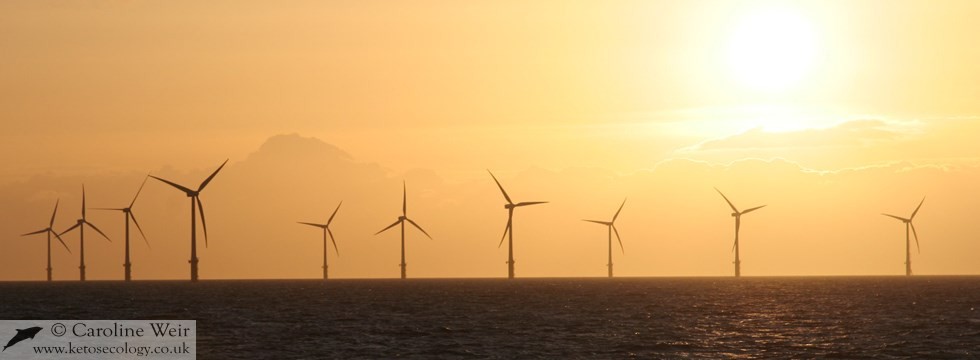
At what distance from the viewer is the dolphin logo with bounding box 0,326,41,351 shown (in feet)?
340

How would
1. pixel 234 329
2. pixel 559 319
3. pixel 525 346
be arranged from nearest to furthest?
pixel 525 346 < pixel 234 329 < pixel 559 319

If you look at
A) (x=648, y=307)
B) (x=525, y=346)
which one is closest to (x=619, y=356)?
(x=525, y=346)

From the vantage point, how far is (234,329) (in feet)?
401

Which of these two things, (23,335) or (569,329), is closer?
(23,335)

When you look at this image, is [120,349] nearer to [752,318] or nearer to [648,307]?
[752,318]

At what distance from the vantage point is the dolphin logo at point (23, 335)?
340ft

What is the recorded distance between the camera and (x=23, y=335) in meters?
112

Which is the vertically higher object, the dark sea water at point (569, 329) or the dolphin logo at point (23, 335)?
the dolphin logo at point (23, 335)

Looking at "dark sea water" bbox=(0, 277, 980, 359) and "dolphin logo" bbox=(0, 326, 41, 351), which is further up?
"dolphin logo" bbox=(0, 326, 41, 351)

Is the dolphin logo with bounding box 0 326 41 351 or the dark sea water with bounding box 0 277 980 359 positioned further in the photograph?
Result: the dolphin logo with bounding box 0 326 41 351

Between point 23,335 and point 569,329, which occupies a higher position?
point 23,335

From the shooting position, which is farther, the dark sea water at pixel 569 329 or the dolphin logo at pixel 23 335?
the dolphin logo at pixel 23 335

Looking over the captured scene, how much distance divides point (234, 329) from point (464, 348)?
103 ft

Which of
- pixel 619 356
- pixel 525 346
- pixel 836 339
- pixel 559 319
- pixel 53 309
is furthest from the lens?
pixel 53 309
